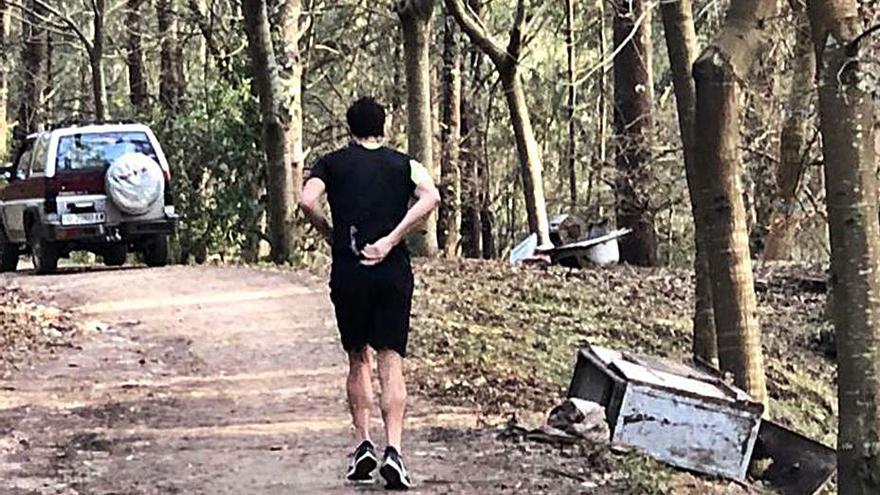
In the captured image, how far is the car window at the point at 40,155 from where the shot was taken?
20406 millimetres

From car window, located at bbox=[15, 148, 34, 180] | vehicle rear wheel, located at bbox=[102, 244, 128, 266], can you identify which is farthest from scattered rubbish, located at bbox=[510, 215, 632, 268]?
car window, located at bbox=[15, 148, 34, 180]

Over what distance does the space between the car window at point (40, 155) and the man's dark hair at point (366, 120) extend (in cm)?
1363

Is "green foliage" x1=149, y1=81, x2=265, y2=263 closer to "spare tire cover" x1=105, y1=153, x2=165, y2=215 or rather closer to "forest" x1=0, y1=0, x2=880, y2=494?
"forest" x1=0, y1=0, x2=880, y2=494

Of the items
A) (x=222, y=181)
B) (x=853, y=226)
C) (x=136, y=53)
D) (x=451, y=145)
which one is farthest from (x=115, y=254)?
(x=853, y=226)

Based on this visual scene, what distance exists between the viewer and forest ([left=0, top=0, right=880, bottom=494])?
7.98 metres

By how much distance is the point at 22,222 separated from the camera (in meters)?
21.5

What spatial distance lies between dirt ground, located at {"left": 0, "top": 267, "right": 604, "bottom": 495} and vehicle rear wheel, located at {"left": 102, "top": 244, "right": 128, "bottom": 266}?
4641mm

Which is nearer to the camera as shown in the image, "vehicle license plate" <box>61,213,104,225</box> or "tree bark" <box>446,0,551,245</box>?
"vehicle license plate" <box>61,213,104,225</box>

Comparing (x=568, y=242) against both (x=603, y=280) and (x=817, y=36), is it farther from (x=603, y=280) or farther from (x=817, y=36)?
(x=817, y=36)

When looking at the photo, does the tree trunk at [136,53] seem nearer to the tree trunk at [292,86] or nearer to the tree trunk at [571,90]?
the tree trunk at [292,86]

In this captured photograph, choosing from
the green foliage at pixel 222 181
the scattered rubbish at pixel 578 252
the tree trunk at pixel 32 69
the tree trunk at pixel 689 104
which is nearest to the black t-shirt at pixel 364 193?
the tree trunk at pixel 689 104

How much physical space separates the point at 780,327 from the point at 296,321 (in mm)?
6268

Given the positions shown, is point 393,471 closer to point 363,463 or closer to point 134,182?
point 363,463

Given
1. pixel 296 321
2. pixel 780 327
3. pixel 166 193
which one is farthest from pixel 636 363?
pixel 166 193
